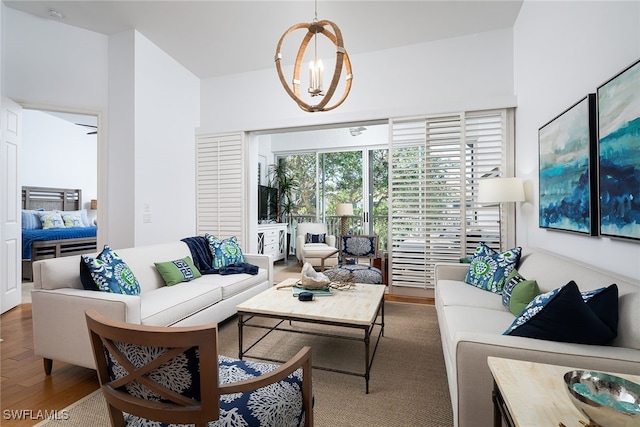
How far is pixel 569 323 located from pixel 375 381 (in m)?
1.22

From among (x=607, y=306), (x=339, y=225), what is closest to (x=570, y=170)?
(x=607, y=306)

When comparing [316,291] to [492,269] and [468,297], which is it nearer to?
[468,297]

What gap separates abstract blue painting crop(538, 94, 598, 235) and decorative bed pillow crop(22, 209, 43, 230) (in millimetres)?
8005

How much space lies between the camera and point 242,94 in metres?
4.64

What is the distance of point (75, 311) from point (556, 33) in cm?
402

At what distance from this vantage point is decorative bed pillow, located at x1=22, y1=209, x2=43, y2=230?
5.71m

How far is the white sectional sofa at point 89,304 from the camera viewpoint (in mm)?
1941

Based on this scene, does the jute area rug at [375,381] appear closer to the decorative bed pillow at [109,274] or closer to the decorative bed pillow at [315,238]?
the decorative bed pillow at [109,274]

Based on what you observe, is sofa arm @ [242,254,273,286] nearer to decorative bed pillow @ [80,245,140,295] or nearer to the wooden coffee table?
the wooden coffee table

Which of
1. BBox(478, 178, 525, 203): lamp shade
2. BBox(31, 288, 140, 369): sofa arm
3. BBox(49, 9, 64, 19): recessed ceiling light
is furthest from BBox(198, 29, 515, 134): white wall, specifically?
BBox(31, 288, 140, 369): sofa arm

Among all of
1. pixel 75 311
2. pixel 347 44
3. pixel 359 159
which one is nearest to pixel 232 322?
pixel 75 311

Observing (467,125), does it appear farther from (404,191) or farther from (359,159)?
(359,159)

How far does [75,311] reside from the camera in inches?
77.6

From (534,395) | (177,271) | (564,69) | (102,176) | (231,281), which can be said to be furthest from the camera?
(102,176)
